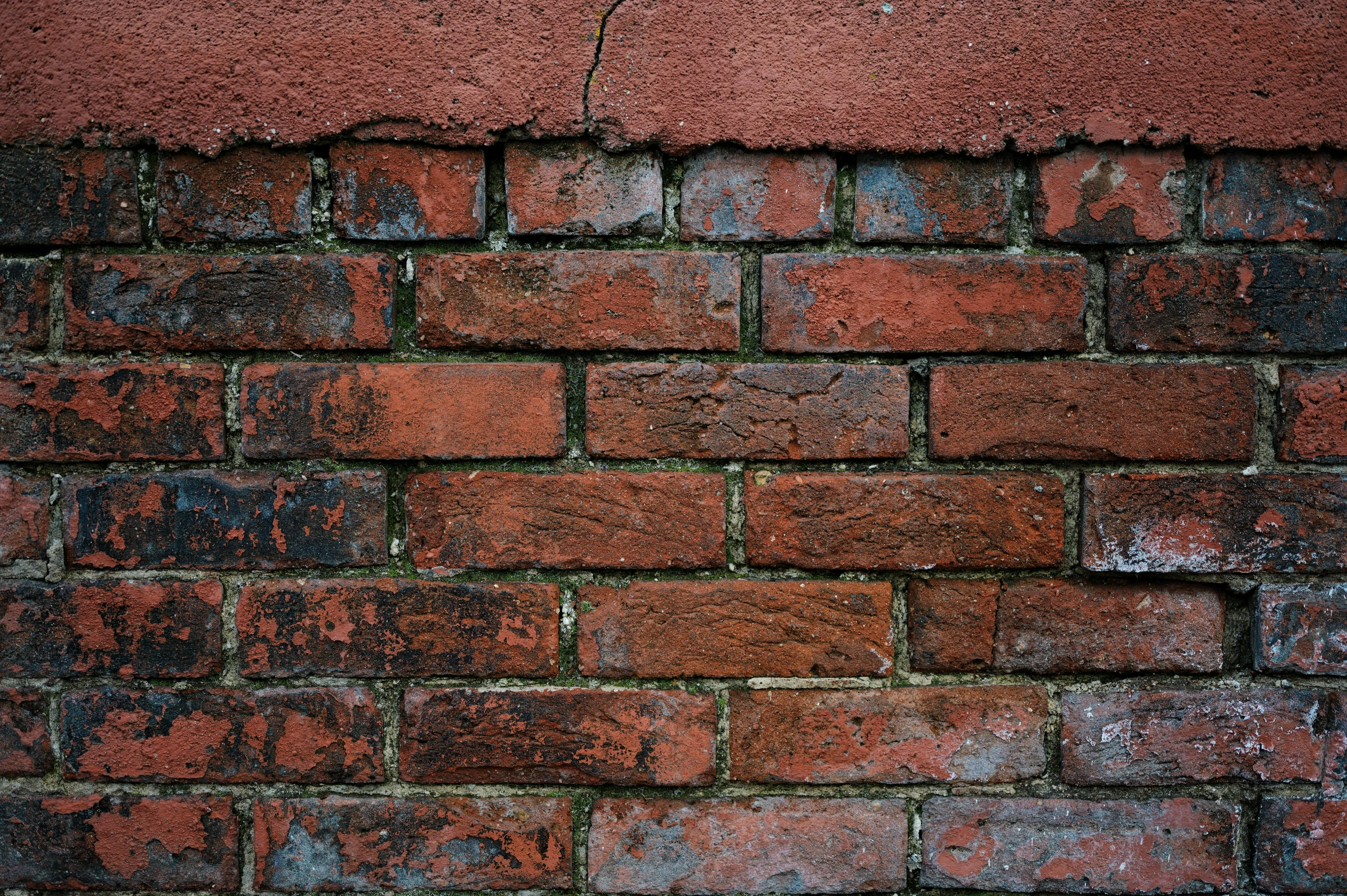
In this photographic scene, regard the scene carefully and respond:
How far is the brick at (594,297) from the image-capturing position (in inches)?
30.5

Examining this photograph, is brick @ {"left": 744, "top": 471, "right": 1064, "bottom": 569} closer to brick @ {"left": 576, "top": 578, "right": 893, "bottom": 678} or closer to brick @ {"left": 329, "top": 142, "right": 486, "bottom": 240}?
brick @ {"left": 576, "top": 578, "right": 893, "bottom": 678}

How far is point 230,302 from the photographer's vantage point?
2.57 ft

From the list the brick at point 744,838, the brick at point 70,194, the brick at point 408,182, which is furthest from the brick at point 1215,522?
the brick at point 70,194

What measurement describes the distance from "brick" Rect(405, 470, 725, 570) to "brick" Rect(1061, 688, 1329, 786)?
462 millimetres

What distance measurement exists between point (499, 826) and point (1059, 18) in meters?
1.06

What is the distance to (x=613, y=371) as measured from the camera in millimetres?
777

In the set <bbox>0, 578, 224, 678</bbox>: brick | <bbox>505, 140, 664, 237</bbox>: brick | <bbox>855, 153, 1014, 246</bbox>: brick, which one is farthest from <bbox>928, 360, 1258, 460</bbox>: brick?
<bbox>0, 578, 224, 678</bbox>: brick

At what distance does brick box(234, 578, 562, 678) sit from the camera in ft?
2.57

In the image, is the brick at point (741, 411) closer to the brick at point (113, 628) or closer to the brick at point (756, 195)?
the brick at point (756, 195)

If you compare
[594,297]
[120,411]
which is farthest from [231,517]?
[594,297]

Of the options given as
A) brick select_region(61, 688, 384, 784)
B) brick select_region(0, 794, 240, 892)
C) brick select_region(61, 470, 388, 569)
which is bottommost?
brick select_region(0, 794, 240, 892)

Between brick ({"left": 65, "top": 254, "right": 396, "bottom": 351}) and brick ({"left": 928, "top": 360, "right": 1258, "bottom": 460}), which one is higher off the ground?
brick ({"left": 65, "top": 254, "right": 396, "bottom": 351})

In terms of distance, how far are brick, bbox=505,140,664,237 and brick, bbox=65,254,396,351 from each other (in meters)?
0.17

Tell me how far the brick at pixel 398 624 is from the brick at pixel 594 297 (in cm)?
28
